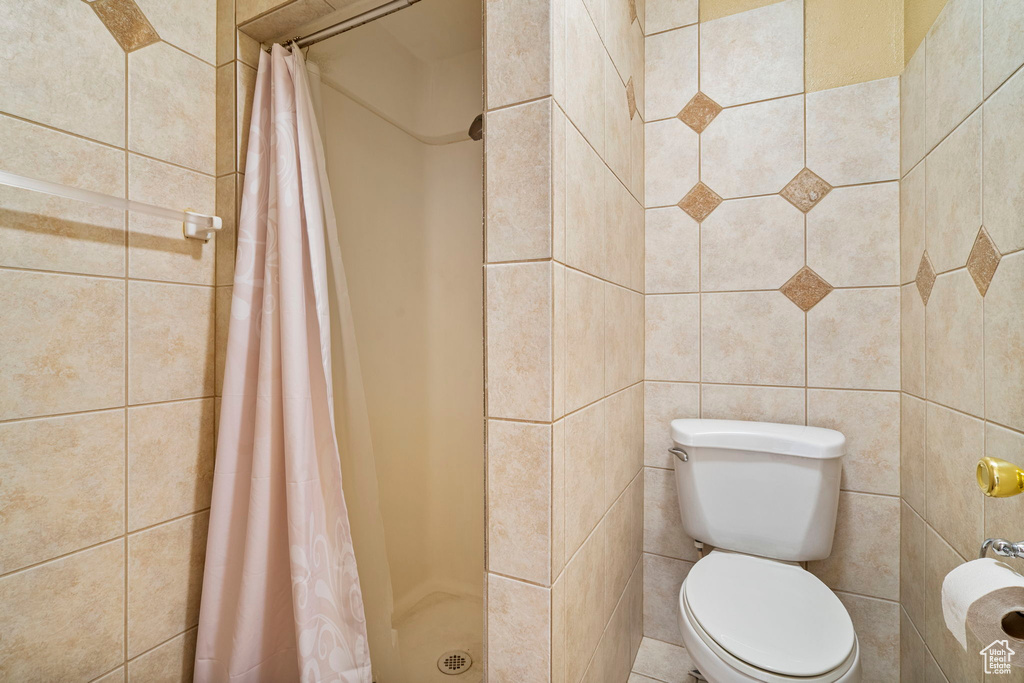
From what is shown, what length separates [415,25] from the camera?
1069mm

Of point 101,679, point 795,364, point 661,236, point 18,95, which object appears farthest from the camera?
point 661,236

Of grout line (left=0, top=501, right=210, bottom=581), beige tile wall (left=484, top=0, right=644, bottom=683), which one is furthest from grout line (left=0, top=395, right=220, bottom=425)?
beige tile wall (left=484, top=0, right=644, bottom=683)

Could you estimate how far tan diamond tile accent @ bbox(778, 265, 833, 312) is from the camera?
4.46ft

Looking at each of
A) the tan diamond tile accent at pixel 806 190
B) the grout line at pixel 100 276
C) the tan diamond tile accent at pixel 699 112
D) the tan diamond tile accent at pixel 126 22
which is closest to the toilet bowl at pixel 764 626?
the tan diamond tile accent at pixel 806 190

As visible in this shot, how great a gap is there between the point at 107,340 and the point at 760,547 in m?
1.69

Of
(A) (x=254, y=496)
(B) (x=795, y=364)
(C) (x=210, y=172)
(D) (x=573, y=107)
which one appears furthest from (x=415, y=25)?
(B) (x=795, y=364)

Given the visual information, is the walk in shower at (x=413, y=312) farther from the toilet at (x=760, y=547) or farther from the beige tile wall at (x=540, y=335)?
the toilet at (x=760, y=547)

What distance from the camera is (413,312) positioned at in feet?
3.71

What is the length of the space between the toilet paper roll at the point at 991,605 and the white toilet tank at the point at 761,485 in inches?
22.7

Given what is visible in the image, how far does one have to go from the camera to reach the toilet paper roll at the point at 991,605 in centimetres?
60

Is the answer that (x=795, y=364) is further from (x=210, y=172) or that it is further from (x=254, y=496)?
(x=210, y=172)

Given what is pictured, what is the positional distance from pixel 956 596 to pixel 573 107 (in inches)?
39.2

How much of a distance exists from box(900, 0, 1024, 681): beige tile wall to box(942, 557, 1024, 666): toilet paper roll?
0.69 ft

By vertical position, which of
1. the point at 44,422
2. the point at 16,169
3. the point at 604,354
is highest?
the point at 16,169
